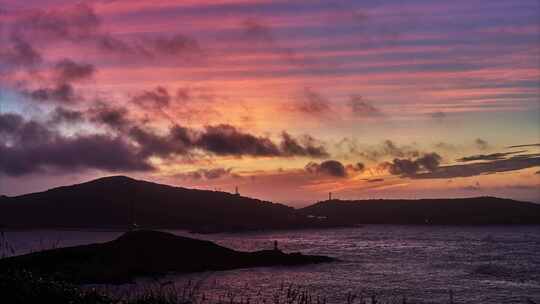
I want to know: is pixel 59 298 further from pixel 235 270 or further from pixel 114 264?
pixel 235 270

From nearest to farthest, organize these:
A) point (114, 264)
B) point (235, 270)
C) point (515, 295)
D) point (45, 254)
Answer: point (515, 295)
point (45, 254)
point (114, 264)
point (235, 270)

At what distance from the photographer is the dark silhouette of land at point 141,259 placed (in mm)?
64750

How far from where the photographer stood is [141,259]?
7700 centimetres

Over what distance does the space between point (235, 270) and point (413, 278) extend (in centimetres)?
2322

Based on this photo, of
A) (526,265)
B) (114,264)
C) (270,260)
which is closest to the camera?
(114,264)

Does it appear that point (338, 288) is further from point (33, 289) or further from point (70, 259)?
point (33, 289)

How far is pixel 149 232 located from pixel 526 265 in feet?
191

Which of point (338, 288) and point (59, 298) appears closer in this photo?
point (59, 298)

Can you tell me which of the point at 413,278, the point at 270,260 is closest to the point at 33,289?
the point at 413,278

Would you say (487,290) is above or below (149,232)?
below

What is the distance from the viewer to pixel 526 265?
9500 cm

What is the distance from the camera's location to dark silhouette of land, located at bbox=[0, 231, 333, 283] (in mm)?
64750

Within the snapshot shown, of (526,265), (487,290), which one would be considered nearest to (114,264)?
(487,290)

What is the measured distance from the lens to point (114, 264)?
7256 cm
